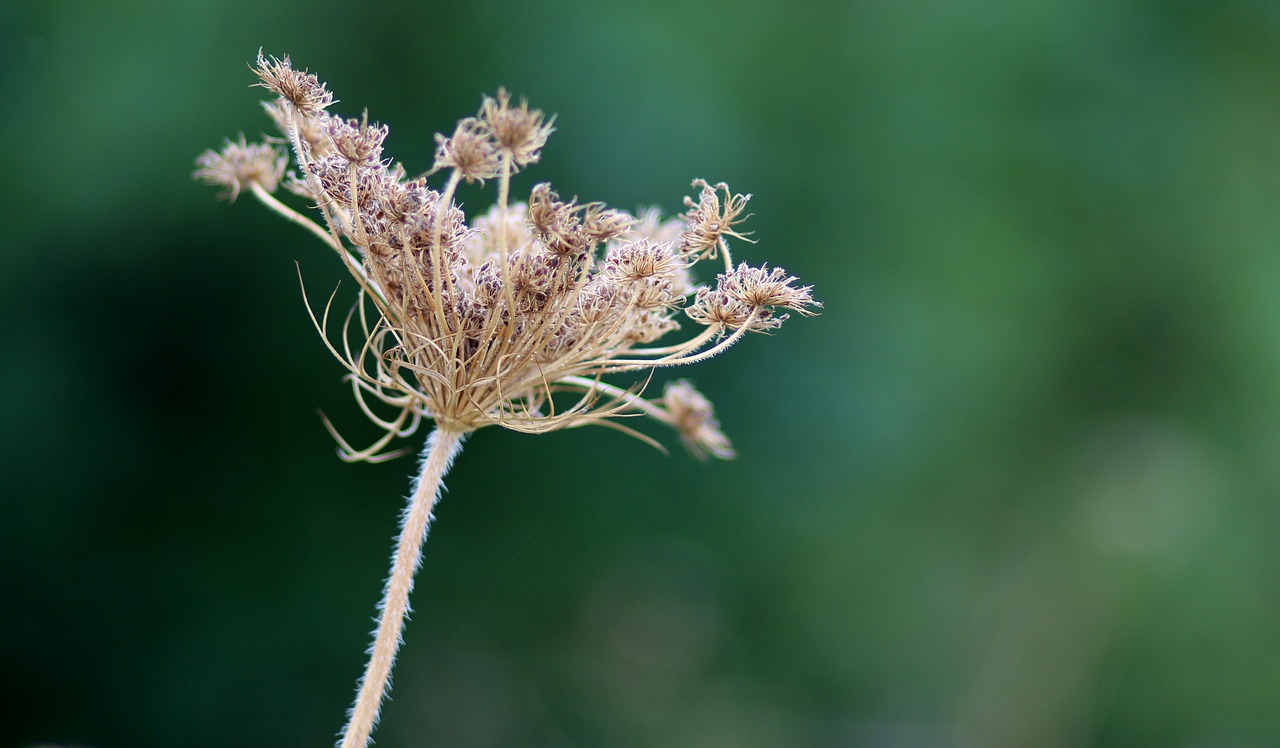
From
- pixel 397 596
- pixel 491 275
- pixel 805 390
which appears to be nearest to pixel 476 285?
pixel 491 275

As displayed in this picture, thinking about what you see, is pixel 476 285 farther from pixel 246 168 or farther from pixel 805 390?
pixel 805 390

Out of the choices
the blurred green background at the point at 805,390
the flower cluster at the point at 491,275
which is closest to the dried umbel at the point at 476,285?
the flower cluster at the point at 491,275

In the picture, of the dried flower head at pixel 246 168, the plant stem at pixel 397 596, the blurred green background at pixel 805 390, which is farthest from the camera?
the blurred green background at pixel 805 390

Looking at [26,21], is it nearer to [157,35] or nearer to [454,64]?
[157,35]

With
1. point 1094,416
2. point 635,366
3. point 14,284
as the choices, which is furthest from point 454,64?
point 1094,416

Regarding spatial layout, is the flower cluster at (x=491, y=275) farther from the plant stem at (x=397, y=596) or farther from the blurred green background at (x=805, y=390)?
the blurred green background at (x=805, y=390)

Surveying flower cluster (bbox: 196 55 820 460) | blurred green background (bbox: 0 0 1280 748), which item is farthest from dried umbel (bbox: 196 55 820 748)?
blurred green background (bbox: 0 0 1280 748)

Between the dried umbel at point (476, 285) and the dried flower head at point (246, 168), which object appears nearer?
the dried umbel at point (476, 285)

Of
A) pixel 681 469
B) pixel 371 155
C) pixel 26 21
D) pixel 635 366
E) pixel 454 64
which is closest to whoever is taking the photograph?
pixel 371 155
